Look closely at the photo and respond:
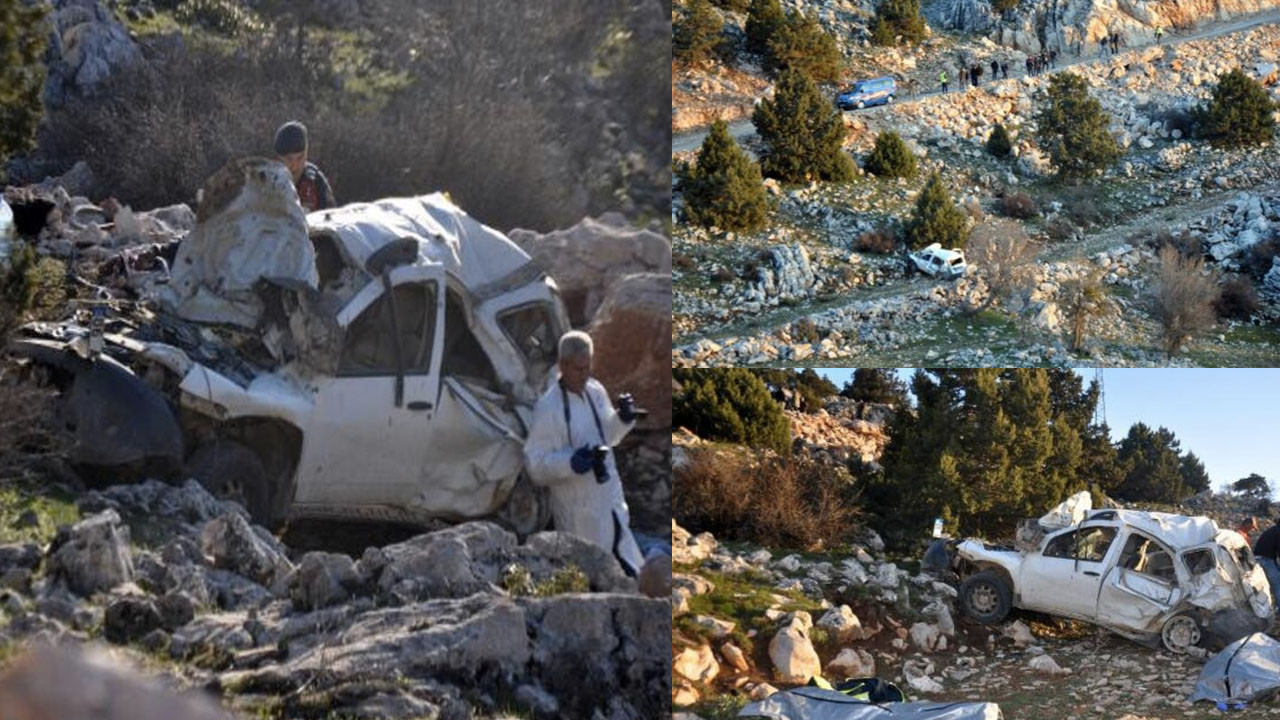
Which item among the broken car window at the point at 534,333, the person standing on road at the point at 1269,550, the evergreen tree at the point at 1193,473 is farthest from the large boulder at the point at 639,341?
the evergreen tree at the point at 1193,473

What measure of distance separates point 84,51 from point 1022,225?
1647 cm

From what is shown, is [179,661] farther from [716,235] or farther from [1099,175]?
[1099,175]

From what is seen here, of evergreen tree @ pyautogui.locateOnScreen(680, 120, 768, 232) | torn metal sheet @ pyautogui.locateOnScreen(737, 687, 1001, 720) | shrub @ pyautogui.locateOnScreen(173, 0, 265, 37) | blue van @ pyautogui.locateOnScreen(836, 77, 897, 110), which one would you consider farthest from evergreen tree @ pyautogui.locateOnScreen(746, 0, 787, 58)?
shrub @ pyautogui.locateOnScreen(173, 0, 265, 37)

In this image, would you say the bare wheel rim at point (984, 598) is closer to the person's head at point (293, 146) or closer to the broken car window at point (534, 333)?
the broken car window at point (534, 333)

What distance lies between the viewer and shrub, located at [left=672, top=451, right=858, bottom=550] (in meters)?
8.70

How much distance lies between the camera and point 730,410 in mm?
10227

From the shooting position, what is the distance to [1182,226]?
20.9 meters

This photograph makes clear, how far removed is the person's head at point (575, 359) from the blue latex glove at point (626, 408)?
0.44ft

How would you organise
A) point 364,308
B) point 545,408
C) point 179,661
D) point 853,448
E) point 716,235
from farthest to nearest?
point 716,235 < point 853,448 < point 545,408 < point 364,308 < point 179,661

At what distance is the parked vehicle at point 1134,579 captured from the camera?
10.3 metres

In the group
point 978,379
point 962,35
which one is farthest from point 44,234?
point 962,35

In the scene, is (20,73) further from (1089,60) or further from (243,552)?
(1089,60)

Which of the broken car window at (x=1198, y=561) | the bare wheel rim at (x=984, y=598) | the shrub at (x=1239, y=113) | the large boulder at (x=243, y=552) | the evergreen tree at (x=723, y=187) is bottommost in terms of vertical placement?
the bare wheel rim at (x=984, y=598)

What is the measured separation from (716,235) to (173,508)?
1207cm
